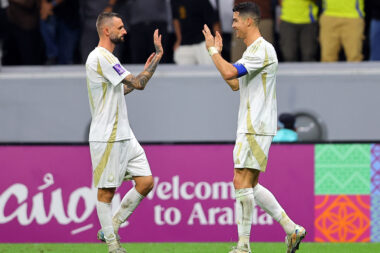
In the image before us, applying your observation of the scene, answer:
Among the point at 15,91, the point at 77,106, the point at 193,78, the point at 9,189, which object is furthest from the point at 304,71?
the point at 9,189

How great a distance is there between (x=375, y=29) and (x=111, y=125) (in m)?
5.56

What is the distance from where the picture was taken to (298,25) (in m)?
12.3

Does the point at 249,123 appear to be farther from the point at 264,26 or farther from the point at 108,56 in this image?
the point at 264,26

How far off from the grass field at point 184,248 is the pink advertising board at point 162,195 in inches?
8.2

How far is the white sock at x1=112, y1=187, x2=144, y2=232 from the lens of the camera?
312 inches

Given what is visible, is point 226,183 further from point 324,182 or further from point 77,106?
point 77,106

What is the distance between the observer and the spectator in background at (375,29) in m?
12.1

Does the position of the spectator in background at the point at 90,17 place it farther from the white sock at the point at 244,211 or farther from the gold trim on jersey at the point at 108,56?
the white sock at the point at 244,211

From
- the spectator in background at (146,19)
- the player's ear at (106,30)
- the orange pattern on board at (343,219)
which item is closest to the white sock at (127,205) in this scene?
the player's ear at (106,30)

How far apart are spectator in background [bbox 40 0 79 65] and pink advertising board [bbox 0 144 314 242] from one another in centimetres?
372

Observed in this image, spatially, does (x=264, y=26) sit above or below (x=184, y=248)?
above

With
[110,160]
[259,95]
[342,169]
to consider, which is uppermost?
[259,95]

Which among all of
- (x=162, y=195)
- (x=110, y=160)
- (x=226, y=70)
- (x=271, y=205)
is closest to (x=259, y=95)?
(x=226, y=70)

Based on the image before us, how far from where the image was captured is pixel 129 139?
783 centimetres
